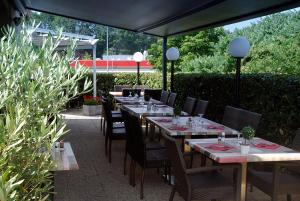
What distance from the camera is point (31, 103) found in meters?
1.81

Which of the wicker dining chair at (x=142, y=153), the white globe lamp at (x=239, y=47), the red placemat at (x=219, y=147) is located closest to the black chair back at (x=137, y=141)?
the wicker dining chair at (x=142, y=153)

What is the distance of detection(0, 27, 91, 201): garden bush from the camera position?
165cm

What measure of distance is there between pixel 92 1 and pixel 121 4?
0.60 m

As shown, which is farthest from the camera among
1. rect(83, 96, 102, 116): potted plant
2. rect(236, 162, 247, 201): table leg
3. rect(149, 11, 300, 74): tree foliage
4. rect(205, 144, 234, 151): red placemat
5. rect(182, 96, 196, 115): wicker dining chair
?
rect(149, 11, 300, 74): tree foliage

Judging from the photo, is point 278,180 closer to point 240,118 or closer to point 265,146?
point 265,146

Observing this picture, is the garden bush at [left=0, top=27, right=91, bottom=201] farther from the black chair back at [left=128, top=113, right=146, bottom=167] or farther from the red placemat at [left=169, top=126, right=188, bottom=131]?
the red placemat at [left=169, top=126, right=188, bottom=131]

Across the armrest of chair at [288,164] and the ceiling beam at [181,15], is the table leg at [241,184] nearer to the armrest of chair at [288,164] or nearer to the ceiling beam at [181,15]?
the armrest of chair at [288,164]

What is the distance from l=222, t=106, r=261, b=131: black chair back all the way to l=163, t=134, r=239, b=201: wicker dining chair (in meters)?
1.24

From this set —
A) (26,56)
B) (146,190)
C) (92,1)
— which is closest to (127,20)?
(92,1)

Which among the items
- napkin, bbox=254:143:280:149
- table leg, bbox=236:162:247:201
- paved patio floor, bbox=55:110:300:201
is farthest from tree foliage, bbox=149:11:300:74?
table leg, bbox=236:162:247:201

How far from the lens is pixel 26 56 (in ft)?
6.54

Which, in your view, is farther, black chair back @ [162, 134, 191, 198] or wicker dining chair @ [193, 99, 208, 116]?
wicker dining chair @ [193, 99, 208, 116]

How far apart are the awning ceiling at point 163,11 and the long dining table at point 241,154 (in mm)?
2475

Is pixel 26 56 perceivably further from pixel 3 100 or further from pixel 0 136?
pixel 0 136
